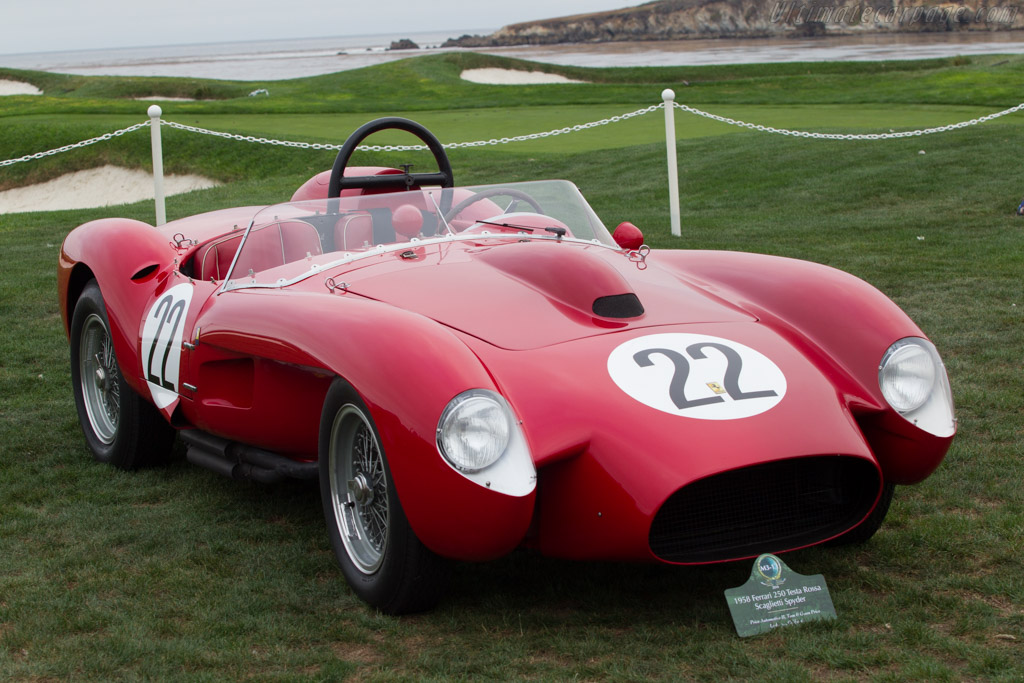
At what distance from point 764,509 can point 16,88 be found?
39929 millimetres

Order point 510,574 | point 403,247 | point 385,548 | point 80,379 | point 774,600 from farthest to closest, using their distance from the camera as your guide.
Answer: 1. point 80,379
2. point 403,247
3. point 510,574
4. point 385,548
5. point 774,600

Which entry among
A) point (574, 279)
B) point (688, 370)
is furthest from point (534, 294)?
point (688, 370)

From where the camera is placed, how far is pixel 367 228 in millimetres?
4516

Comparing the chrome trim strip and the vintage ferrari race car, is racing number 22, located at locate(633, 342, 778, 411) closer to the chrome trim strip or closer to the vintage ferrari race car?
the vintage ferrari race car

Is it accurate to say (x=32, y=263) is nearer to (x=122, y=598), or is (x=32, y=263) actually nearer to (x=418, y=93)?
(x=122, y=598)

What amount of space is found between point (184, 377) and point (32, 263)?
20.6ft

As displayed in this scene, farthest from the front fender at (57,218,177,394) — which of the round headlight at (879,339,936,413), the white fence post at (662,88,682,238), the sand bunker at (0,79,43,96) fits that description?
the sand bunker at (0,79,43,96)

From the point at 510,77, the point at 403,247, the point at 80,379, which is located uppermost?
the point at 510,77

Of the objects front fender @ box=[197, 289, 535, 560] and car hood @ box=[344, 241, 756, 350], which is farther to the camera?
car hood @ box=[344, 241, 756, 350]

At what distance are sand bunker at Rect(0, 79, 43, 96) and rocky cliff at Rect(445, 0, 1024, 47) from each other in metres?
52.7

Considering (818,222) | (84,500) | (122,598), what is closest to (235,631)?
(122,598)

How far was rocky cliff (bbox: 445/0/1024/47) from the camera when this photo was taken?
76.0m

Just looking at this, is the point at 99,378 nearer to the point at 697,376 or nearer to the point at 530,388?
the point at 530,388

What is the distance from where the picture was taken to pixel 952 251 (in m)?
8.95
